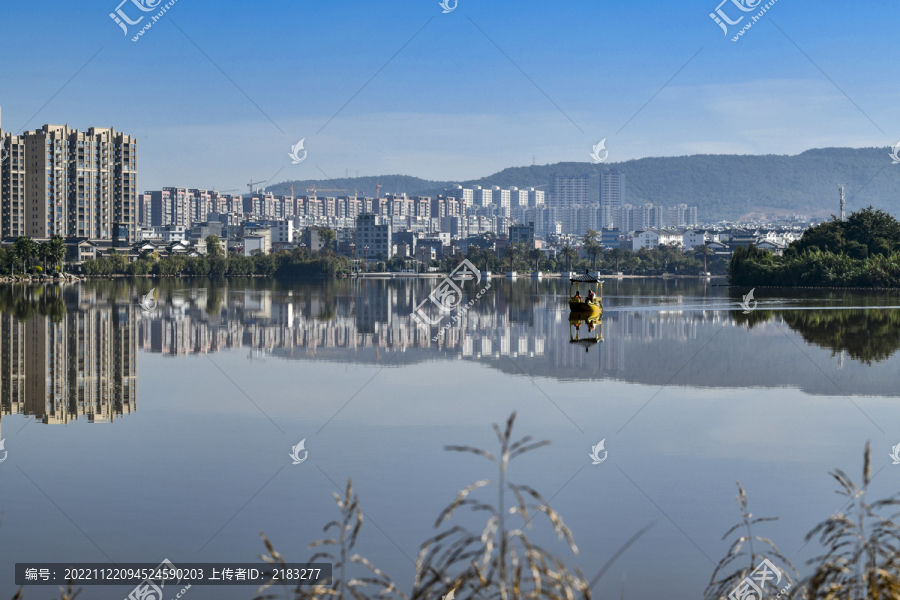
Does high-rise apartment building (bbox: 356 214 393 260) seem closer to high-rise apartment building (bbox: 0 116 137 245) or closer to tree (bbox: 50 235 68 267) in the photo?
high-rise apartment building (bbox: 0 116 137 245)

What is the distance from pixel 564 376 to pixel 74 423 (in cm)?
823

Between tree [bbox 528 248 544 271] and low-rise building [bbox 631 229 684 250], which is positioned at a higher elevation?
low-rise building [bbox 631 229 684 250]

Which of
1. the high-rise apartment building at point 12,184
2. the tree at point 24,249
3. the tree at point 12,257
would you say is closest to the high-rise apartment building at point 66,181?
the high-rise apartment building at point 12,184

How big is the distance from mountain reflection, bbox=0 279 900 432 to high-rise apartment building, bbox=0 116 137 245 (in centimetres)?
7680

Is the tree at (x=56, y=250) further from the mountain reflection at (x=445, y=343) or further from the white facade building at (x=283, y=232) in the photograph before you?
the white facade building at (x=283, y=232)

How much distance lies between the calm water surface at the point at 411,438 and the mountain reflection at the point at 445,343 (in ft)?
0.38

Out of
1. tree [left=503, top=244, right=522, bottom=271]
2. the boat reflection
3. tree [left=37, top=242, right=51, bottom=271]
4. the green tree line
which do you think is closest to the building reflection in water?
the boat reflection

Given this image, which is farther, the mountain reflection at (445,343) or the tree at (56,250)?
the tree at (56,250)

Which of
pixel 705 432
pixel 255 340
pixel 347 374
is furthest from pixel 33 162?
pixel 705 432

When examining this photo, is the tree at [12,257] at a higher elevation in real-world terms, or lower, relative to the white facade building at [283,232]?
lower

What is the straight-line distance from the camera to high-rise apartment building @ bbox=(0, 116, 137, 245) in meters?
106

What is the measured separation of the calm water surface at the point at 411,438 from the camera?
6.76 m

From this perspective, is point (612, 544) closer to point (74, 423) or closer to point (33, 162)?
point (74, 423)

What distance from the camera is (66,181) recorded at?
4181 inches
